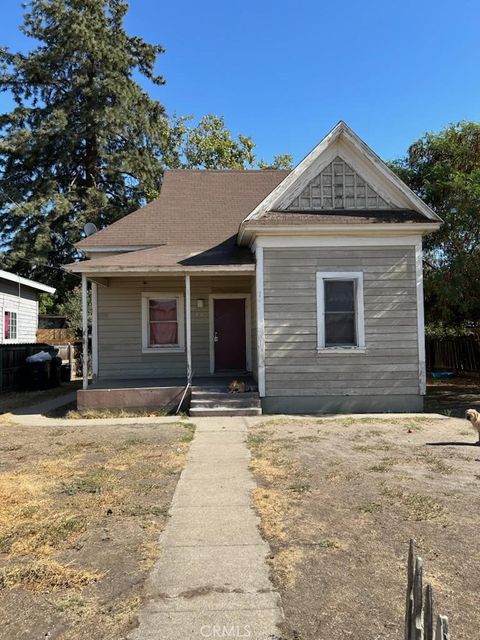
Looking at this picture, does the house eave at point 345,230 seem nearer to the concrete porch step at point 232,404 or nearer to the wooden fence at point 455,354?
the concrete porch step at point 232,404

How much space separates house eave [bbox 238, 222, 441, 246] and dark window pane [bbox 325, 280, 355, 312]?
1040 millimetres

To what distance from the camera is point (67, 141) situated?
31219 mm

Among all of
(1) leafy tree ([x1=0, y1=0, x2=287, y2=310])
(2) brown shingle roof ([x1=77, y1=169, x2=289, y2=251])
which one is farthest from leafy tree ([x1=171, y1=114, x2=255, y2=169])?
(2) brown shingle roof ([x1=77, y1=169, x2=289, y2=251])

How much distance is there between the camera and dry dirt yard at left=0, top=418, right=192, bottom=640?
316 centimetres

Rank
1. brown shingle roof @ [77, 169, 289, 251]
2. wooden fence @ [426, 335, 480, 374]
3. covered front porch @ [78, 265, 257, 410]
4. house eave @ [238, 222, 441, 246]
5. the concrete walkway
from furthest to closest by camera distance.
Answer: wooden fence @ [426, 335, 480, 374] < brown shingle roof @ [77, 169, 289, 251] < covered front porch @ [78, 265, 257, 410] < house eave @ [238, 222, 441, 246] < the concrete walkway

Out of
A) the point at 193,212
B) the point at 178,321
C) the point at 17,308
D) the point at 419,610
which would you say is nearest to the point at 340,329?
the point at 178,321

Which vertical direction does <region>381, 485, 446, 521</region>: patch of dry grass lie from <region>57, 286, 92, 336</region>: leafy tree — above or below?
below

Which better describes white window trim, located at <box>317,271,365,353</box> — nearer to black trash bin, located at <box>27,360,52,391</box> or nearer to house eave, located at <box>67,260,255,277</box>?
house eave, located at <box>67,260,255,277</box>

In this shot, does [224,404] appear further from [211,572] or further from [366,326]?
[211,572]

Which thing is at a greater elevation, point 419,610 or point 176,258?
point 176,258

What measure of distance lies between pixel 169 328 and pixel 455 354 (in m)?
11.2

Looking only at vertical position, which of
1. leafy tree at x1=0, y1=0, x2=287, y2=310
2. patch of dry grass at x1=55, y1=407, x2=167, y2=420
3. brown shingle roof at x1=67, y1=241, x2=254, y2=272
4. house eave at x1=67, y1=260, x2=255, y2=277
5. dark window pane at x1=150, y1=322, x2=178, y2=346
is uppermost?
leafy tree at x1=0, y1=0, x2=287, y2=310

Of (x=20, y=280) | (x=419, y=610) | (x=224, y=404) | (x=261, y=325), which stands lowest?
(x=224, y=404)

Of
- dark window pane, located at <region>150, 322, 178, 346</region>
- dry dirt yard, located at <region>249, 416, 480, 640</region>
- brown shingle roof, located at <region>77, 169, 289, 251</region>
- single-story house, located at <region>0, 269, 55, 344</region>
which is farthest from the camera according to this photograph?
single-story house, located at <region>0, 269, 55, 344</region>
